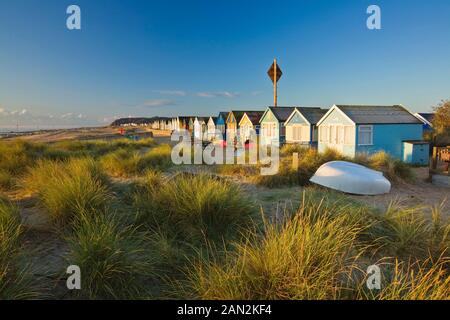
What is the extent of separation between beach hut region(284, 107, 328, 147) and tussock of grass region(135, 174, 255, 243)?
19.3 metres

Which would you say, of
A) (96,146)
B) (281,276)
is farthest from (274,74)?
(281,276)

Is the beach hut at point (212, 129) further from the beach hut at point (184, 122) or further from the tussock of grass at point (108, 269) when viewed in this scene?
the tussock of grass at point (108, 269)

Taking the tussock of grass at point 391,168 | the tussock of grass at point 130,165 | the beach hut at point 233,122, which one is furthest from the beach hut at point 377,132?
the beach hut at point 233,122

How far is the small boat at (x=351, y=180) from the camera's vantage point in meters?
8.95

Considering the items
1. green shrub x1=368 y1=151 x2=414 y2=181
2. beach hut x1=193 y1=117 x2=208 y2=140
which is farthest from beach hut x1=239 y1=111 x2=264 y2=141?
green shrub x1=368 y1=151 x2=414 y2=181

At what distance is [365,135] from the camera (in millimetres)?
18453

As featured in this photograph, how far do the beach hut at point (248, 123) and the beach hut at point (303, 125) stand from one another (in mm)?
5850

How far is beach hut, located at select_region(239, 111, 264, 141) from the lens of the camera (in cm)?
3136

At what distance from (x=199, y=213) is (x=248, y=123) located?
1114 inches

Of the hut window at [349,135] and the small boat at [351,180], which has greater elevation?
the hut window at [349,135]

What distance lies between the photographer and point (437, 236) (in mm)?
4582

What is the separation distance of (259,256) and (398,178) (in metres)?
10.3
